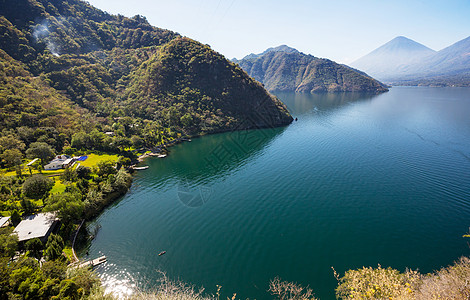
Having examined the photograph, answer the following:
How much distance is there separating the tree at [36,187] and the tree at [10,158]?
59.8ft

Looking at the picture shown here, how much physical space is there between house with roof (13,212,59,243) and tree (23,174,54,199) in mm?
8128

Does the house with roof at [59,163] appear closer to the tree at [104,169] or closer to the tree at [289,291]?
the tree at [104,169]

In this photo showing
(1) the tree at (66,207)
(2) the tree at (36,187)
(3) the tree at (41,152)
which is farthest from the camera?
(3) the tree at (41,152)

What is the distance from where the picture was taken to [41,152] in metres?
56.7

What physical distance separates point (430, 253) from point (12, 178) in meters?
83.5

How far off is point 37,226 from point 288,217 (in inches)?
1831

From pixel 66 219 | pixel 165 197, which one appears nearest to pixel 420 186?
pixel 165 197

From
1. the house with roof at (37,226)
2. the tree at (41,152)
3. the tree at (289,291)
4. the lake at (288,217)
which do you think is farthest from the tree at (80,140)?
the tree at (289,291)

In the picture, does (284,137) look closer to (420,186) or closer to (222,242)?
(420,186)

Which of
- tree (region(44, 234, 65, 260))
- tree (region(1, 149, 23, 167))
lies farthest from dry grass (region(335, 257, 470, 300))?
tree (region(1, 149, 23, 167))

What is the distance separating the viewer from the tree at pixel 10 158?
52188 mm

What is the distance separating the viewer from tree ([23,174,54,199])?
40688mm

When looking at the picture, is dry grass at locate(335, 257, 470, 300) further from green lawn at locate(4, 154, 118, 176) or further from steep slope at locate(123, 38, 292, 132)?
steep slope at locate(123, 38, 292, 132)

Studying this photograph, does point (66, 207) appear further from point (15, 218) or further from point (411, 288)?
point (411, 288)
